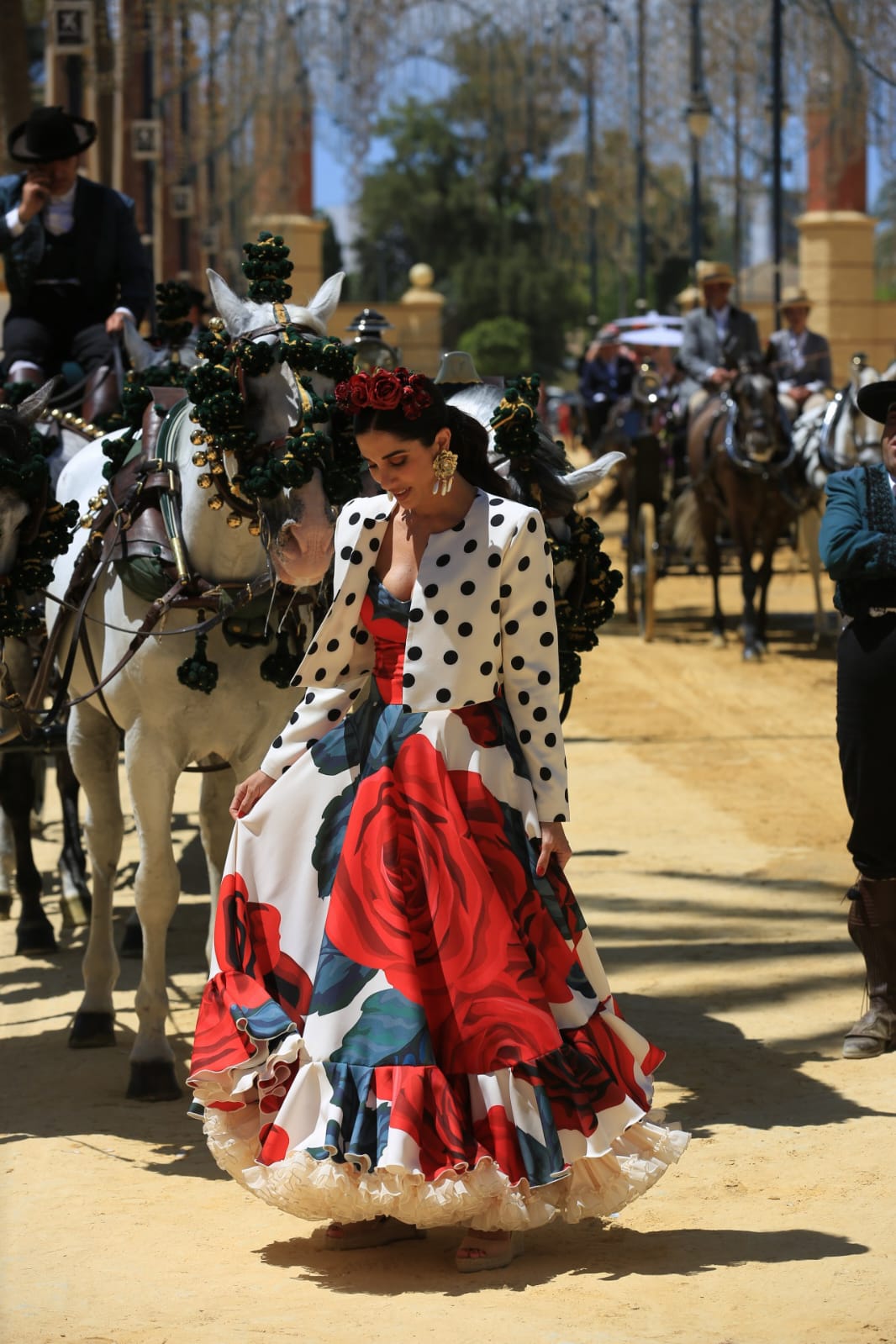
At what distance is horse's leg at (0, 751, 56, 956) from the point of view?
9.06 meters

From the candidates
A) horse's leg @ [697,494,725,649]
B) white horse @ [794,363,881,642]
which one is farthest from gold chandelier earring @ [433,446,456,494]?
horse's leg @ [697,494,725,649]

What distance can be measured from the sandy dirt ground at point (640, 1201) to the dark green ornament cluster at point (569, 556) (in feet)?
5.01

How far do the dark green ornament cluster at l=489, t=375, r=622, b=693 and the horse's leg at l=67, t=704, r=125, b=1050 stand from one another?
5.80 ft

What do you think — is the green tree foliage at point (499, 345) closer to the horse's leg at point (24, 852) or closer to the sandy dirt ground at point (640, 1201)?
the sandy dirt ground at point (640, 1201)

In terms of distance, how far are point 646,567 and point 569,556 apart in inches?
510

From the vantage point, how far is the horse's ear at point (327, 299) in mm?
6539

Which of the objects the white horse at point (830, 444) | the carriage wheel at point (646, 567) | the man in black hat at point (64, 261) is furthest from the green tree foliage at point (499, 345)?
the man in black hat at point (64, 261)

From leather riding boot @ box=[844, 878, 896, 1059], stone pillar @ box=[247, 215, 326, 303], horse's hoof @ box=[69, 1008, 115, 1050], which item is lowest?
horse's hoof @ box=[69, 1008, 115, 1050]

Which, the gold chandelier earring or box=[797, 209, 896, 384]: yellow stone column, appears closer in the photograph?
the gold chandelier earring

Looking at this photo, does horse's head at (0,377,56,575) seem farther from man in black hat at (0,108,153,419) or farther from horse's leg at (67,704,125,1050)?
man in black hat at (0,108,153,419)

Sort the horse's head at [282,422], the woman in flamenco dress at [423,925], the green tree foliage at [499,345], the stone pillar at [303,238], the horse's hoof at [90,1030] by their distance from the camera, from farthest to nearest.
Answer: the green tree foliage at [499,345]
the stone pillar at [303,238]
the horse's hoof at [90,1030]
the horse's head at [282,422]
the woman in flamenco dress at [423,925]

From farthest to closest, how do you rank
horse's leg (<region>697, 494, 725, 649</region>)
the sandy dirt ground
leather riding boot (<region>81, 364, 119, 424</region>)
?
horse's leg (<region>697, 494, 725, 649</region>) → leather riding boot (<region>81, 364, 119, 424</region>) → the sandy dirt ground

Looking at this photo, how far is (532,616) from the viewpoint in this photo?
5.17 meters

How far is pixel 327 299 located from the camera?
6617 mm
